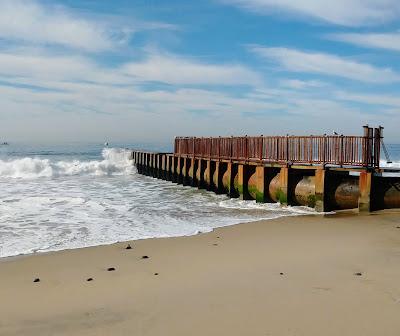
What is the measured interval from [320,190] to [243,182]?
4551mm

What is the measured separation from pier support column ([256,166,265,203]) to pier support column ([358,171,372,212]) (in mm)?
→ 4270

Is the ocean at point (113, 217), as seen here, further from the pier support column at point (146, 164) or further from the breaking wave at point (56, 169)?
the breaking wave at point (56, 169)

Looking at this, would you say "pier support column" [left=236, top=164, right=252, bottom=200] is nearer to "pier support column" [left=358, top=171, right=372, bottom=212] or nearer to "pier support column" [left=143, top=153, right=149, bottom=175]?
"pier support column" [left=358, top=171, right=372, bottom=212]

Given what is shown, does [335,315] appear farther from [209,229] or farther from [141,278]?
[209,229]

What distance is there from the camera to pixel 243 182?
18.2 m

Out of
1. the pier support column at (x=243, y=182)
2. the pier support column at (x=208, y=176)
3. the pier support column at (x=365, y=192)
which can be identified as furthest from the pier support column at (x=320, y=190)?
the pier support column at (x=208, y=176)

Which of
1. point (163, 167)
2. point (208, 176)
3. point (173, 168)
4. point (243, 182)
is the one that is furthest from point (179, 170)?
point (243, 182)

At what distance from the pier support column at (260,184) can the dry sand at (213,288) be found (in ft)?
22.7

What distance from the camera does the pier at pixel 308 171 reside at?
43.2 feet

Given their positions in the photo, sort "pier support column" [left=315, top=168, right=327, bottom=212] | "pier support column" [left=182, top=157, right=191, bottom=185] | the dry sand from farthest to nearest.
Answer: "pier support column" [left=182, top=157, right=191, bottom=185] → "pier support column" [left=315, top=168, right=327, bottom=212] → the dry sand

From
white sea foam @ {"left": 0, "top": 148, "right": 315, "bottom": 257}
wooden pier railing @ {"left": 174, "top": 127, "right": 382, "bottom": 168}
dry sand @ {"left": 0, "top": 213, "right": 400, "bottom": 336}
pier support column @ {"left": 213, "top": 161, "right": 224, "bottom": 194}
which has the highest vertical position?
wooden pier railing @ {"left": 174, "top": 127, "right": 382, "bottom": 168}

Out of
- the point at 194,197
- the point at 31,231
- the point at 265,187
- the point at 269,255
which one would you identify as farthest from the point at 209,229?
the point at 194,197

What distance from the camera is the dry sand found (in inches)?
193

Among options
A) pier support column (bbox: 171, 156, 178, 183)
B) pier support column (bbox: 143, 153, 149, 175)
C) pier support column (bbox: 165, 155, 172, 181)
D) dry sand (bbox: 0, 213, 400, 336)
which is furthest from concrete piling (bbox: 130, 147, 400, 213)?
pier support column (bbox: 143, 153, 149, 175)
